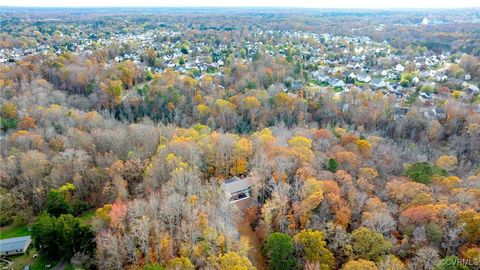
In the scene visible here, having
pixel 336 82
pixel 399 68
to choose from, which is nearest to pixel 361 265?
pixel 336 82

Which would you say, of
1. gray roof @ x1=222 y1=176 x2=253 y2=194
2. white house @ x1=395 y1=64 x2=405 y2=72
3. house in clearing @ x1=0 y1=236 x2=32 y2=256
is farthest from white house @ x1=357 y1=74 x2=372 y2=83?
house in clearing @ x1=0 y1=236 x2=32 y2=256

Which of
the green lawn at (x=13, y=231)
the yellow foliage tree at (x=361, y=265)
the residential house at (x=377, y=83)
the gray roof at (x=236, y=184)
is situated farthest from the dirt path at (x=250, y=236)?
the residential house at (x=377, y=83)

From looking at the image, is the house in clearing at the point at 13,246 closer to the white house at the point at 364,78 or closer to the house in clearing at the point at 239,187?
the house in clearing at the point at 239,187

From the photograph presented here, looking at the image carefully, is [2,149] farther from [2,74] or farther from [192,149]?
[2,74]

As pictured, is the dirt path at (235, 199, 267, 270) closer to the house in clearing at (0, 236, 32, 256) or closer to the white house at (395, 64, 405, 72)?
the house in clearing at (0, 236, 32, 256)

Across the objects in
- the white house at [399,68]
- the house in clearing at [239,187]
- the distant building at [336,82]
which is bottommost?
the house in clearing at [239,187]
